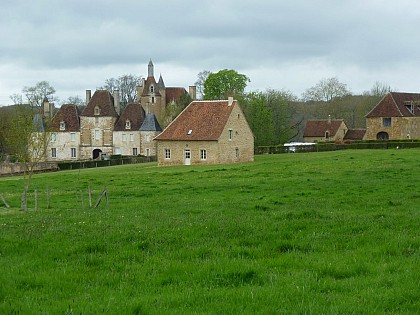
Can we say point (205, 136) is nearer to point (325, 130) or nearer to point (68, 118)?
point (68, 118)

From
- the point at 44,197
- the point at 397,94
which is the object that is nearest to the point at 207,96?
the point at 397,94

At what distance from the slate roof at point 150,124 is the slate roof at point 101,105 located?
15.8ft

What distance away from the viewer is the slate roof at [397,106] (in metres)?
74.4

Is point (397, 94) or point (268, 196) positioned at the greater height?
point (397, 94)

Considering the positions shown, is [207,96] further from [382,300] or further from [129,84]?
[382,300]

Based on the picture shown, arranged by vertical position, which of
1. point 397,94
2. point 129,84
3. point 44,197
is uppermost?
point 129,84

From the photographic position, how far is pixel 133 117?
8569 centimetres

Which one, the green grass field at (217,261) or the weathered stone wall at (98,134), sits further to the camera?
the weathered stone wall at (98,134)

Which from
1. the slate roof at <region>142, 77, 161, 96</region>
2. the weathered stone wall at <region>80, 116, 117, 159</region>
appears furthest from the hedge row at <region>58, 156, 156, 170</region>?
the slate roof at <region>142, 77, 161, 96</region>

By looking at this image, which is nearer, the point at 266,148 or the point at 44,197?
the point at 44,197

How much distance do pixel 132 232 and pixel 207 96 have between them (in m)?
79.6

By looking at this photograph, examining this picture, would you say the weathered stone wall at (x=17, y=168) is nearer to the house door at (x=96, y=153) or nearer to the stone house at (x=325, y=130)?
the house door at (x=96, y=153)

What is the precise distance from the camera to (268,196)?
19469mm

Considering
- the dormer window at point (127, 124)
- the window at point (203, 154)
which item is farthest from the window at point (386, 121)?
the dormer window at point (127, 124)
